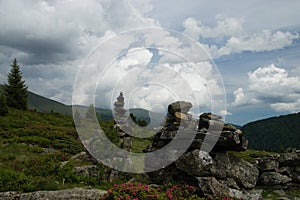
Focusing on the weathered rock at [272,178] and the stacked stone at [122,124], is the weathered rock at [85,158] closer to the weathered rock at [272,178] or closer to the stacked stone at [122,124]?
the stacked stone at [122,124]

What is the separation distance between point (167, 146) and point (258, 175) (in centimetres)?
673

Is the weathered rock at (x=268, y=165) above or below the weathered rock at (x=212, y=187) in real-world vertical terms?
above

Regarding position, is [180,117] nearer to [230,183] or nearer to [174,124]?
[174,124]

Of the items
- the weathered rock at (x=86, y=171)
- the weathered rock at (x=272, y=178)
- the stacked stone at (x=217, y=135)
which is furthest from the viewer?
the weathered rock at (x=272, y=178)

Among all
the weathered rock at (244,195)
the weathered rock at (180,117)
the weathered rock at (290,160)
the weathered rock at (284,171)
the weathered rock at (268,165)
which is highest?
the weathered rock at (180,117)

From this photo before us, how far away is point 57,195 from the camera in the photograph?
14.4 metres

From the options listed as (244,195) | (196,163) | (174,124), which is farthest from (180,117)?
(244,195)

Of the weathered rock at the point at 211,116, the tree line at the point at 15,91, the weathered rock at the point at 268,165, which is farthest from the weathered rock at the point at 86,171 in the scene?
the tree line at the point at 15,91

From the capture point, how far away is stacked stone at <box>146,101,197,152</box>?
1964 cm

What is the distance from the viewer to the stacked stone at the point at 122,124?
27814mm

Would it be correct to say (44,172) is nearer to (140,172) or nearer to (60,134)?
(140,172)

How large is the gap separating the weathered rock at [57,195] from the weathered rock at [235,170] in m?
7.69

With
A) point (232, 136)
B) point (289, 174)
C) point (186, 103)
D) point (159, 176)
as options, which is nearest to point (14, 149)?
point (159, 176)

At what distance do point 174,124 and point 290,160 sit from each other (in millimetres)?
9741
